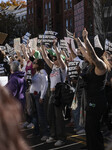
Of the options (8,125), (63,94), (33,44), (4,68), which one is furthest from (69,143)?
(8,125)

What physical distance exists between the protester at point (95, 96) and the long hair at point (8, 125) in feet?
13.2

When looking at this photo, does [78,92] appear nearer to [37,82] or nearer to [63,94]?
[63,94]

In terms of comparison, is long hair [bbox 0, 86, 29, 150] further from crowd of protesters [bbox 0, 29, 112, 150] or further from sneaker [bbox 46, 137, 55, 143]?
sneaker [bbox 46, 137, 55, 143]

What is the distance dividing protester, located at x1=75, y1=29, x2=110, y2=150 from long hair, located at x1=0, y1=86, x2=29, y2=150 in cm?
404

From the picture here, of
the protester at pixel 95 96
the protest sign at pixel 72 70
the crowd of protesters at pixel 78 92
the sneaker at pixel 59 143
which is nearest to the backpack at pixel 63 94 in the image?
the crowd of protesters at pixel 78 92

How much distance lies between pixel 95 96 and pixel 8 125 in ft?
13.9

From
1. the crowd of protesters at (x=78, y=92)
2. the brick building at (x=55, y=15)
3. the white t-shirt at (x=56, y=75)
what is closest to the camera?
the crowd of protesters at (x=78, y=92)

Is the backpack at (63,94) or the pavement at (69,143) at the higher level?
the backpack at (63,94)

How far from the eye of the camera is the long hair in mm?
767

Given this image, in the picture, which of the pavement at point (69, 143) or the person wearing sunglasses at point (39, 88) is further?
the person wearing sunglasses at point (39, 88)

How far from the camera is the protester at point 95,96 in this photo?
4852 millimetres

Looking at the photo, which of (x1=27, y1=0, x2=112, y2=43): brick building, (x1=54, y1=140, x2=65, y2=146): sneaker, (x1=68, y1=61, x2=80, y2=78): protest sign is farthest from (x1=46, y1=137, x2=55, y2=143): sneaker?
(x1=27, y1=0, x2=112, y2=43): brick building

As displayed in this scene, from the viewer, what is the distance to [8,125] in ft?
2.52

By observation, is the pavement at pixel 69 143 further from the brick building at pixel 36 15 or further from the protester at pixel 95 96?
the brick building at pixel 36 15
